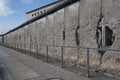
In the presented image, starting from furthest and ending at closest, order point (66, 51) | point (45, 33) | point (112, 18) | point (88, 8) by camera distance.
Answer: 1. point (45, 33)
2. point (66, 51)
3. point (88, 8)
4. point (112, 18)

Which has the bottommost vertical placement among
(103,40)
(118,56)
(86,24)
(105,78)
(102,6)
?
(105,78)

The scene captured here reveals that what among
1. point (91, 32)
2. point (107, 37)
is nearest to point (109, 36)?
point (107, 37)

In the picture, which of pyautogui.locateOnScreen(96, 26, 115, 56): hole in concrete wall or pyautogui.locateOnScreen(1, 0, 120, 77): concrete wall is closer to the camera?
pyautogui.locateOnScreen(1, 0, 120, 77): concrete wall

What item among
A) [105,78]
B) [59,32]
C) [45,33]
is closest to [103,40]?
[105,78]

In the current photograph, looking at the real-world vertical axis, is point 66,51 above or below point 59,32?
below

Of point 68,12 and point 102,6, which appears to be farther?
point 68,12

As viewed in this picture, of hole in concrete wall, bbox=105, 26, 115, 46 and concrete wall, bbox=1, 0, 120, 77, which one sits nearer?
concrete wall, bbox=1, 0, 120, 77

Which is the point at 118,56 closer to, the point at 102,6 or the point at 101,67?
the point at 101,67

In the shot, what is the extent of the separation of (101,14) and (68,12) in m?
3.45

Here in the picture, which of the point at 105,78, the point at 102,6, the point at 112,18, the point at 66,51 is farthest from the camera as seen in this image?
the point at 66,51

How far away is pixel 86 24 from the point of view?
8734 millimetres

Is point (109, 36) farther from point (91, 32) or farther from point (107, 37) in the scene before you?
point (91, 32)

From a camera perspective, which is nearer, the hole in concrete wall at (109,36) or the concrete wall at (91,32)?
the concrete wall at (91,32)

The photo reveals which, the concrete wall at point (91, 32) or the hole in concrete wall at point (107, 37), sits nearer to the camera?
the concrete wall at point (91, 32)
